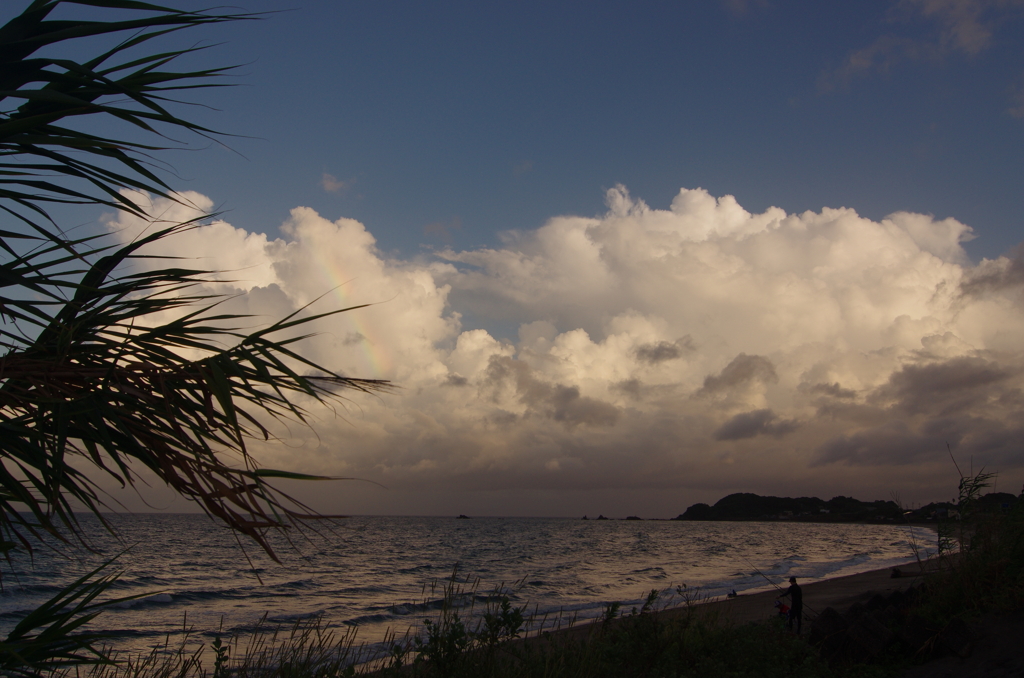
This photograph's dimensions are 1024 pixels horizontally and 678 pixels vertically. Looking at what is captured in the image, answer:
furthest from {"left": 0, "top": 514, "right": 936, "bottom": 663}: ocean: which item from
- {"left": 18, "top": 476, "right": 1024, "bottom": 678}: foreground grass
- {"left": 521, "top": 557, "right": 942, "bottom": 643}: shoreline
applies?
{"left": 18, "top": 476, "right": 1024, "bottom": 678}: foreground grass

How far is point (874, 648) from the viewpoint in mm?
7766

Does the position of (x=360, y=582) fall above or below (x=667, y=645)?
below

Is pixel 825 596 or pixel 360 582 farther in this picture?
pixel 360 582

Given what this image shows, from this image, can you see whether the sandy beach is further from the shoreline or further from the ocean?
the ocean

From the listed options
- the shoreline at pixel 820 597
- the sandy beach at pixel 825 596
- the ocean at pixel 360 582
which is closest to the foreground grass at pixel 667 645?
the ocean at pixel 360 582

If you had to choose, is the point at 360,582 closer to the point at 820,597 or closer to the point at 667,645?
the point at 820,597

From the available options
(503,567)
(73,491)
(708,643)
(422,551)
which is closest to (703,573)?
(503,567)

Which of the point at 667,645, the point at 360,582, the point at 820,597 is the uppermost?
the point at 667,645

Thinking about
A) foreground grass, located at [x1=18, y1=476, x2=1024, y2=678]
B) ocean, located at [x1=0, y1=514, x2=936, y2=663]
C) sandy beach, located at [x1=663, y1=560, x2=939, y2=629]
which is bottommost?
ocean, located at [x1=0, y1=514, x2=936, y2=663]

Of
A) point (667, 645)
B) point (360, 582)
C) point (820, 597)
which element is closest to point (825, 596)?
point (820, 597)

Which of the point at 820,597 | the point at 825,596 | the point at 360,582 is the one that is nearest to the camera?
the point at 820,597

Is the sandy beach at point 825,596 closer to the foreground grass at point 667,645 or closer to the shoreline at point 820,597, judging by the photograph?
the shoreline at point 820,597

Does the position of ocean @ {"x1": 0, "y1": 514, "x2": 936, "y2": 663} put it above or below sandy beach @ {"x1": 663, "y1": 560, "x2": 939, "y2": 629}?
below

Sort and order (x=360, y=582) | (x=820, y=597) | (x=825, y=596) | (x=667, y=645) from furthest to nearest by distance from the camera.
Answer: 1. (x=360, y=582)
2. (x=825, y=596)
3. (x=820, y=597)
4. (x=667, y=645)
